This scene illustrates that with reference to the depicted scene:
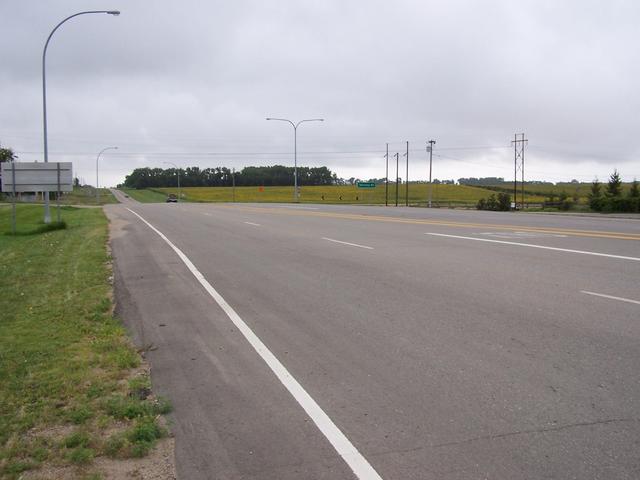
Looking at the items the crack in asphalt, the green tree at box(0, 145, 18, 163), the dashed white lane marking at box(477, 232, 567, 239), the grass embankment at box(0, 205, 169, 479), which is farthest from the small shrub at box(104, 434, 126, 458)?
the green tree at box(0, 145, 18, 163)

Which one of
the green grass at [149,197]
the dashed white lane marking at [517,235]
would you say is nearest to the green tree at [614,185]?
the dashed white lane marking at [517,235]

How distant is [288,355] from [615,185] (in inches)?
2504

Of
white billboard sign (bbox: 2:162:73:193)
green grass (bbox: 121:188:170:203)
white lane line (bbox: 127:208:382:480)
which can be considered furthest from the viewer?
green grass (bbox: 121:188:170:203)

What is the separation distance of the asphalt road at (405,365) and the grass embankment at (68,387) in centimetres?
33

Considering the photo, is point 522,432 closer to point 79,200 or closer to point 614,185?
point 614,185

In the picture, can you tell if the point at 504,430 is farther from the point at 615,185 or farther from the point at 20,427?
the point at 615,185

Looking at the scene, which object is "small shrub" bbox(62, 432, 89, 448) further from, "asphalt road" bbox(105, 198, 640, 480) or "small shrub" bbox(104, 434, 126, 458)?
"asphalt road" bbox(105, 198, 640, 480)

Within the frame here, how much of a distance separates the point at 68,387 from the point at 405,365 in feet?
10.2

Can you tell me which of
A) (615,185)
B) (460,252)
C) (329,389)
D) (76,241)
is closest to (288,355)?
(329,389)

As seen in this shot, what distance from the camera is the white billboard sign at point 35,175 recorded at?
2972 cm

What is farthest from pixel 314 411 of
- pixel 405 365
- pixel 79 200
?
pixel 79 200

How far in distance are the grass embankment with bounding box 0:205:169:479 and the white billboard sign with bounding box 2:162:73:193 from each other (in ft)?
72.6

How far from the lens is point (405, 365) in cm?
575

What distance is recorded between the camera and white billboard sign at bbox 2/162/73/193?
2972 centimetres
